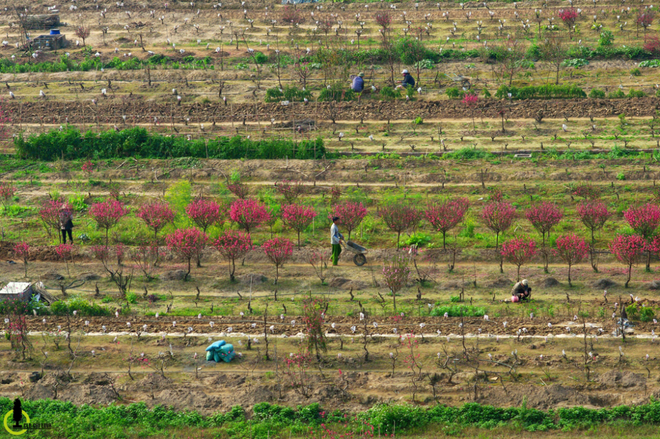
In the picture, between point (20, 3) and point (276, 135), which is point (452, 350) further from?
point (20, 3)

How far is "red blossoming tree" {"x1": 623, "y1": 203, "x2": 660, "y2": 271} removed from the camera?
20.5m

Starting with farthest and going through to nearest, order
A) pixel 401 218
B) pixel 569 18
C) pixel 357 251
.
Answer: pixel 569 18, pixel 401 218, pixel 357 251

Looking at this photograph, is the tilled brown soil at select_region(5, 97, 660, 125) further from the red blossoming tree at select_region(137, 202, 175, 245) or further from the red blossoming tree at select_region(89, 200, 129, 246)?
the red blossoming tree at select_region(137, 202, 175, 245)

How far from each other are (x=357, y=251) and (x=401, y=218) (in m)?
1.77

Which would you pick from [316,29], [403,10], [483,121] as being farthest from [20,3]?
[483,121]

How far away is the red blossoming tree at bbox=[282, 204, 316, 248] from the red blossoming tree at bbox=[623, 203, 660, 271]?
8.25 meters

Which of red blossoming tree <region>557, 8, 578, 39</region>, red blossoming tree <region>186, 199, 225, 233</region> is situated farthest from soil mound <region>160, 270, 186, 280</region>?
red blossoming tree <region>557, 8, 578, 39</region>

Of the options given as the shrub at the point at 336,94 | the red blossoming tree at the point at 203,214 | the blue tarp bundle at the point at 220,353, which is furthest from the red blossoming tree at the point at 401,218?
the shrub at the point at 336,94

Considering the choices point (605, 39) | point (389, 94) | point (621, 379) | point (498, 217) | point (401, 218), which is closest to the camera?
point (621, 379)

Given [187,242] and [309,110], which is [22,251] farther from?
[309,110]

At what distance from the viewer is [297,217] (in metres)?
22.1

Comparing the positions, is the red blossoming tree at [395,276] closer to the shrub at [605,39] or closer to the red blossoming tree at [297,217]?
the red blossoming tree at [297,217]

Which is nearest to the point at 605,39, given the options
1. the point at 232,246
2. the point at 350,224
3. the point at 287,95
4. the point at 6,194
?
the point at 287,95

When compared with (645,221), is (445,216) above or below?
above
